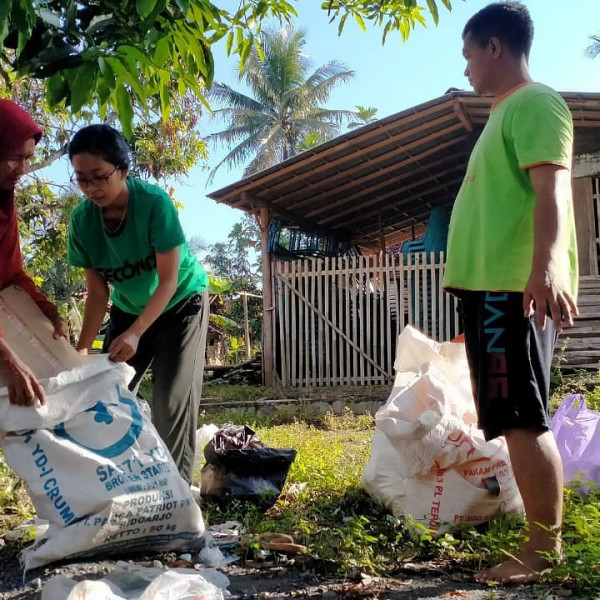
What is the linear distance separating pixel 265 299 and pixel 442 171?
3897mm

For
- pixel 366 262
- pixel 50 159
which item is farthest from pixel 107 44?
pixel 366 262

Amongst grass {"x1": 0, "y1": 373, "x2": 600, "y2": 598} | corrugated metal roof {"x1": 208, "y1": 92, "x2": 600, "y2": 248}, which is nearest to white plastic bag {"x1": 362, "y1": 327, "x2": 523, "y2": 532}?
grass {"x1": 0, "y1": 373, "x2": 600, "y2": 598}

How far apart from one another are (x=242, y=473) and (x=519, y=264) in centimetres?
174

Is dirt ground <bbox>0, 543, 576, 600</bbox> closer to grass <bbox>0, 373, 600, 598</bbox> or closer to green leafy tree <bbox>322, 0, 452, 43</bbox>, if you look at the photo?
grass <bbox>0, 373, 600, 598</bbox>

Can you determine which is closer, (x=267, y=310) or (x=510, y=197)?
(x=510, y=197)

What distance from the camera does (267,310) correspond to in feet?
30.7

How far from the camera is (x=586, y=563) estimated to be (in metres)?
1.97

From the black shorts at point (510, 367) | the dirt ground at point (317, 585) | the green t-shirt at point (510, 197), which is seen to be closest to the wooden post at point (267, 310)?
the dirt ground at point (317, 585)

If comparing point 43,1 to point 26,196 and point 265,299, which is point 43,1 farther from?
point 265,299

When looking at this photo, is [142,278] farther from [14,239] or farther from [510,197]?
[510,197]

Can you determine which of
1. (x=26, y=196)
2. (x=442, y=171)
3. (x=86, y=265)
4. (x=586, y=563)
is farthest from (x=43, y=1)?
(x=442, y=171)

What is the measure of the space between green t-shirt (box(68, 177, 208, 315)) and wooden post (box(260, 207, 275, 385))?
634 cm

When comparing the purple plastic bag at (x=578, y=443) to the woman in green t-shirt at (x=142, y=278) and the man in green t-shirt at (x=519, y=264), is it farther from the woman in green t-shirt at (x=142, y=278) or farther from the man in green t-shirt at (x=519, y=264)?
the woman in green t-shirt at (x=142, y=278)

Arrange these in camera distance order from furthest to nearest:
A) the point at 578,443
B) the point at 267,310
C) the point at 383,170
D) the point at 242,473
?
the point at 383,170 < the point at 267,310 < the point at 242,473 < the point at 578,443
